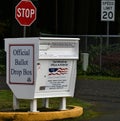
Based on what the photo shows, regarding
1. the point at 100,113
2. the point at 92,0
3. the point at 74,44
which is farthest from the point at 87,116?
the point at 92,0

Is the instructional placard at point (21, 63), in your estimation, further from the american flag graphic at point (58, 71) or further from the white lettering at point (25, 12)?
the white lettering at point (25, 12)

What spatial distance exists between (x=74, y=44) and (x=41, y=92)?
127cm

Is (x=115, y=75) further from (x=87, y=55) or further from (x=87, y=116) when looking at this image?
(x=87, y=116)

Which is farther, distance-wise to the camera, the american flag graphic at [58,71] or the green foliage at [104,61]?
the green foliage at [104,61]

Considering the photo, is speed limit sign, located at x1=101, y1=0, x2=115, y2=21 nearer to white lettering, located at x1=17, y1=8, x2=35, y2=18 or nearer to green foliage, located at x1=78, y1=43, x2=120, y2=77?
green foliage, located at x1=78, y1=43, x2=120, y2=77

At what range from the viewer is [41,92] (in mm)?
11539

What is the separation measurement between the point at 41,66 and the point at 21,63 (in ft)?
1.52

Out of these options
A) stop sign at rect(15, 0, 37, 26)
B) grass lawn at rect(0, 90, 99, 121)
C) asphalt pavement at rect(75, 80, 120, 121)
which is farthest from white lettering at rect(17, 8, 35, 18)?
grass lawn at rect(0, 90, 99, 121)

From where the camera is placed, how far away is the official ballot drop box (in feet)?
37.4

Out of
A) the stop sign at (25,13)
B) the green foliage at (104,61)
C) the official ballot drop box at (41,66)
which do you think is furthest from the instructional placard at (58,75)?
the green foliage at (104,61)

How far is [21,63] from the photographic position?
11664mm

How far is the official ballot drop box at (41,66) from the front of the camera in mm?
11391

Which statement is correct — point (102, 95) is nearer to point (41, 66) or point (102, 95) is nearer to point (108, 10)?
point (41, 66)

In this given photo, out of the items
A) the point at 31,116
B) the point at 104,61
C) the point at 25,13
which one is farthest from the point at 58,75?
the point at 104,61
